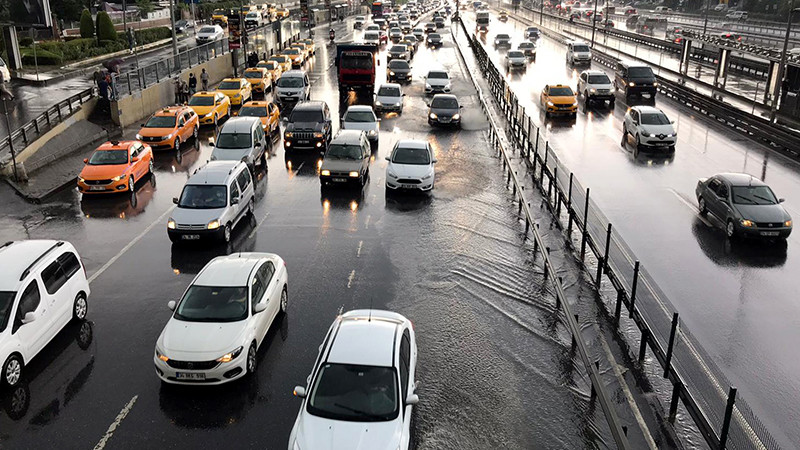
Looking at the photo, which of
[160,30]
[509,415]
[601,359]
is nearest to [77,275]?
[509,415]

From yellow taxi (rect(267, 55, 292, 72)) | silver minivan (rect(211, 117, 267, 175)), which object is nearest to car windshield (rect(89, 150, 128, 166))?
silver minivan (rect(211, 117, 267, 175))

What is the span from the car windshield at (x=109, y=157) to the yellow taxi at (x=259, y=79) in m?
21.6

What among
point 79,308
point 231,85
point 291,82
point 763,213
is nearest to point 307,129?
point 231,85

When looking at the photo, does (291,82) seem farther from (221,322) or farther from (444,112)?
(221,322)

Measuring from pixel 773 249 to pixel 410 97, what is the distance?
29.0 metres

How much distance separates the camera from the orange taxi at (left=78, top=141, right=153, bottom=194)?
21859 mm

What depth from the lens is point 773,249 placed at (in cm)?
1770

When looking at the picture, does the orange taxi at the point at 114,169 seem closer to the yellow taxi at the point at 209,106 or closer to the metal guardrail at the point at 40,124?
the metal guardrail at the point at 40,124

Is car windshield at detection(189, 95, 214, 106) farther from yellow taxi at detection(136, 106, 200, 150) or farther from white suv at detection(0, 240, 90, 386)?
white suv at detection(0, 240, 90, 386)

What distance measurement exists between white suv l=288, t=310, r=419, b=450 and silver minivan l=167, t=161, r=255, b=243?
834cm

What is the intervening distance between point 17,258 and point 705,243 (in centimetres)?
1645

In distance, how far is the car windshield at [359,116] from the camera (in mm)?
30141

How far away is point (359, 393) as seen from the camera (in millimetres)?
9016

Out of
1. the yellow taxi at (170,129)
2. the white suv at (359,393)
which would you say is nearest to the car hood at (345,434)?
the white suv at (359,393)
